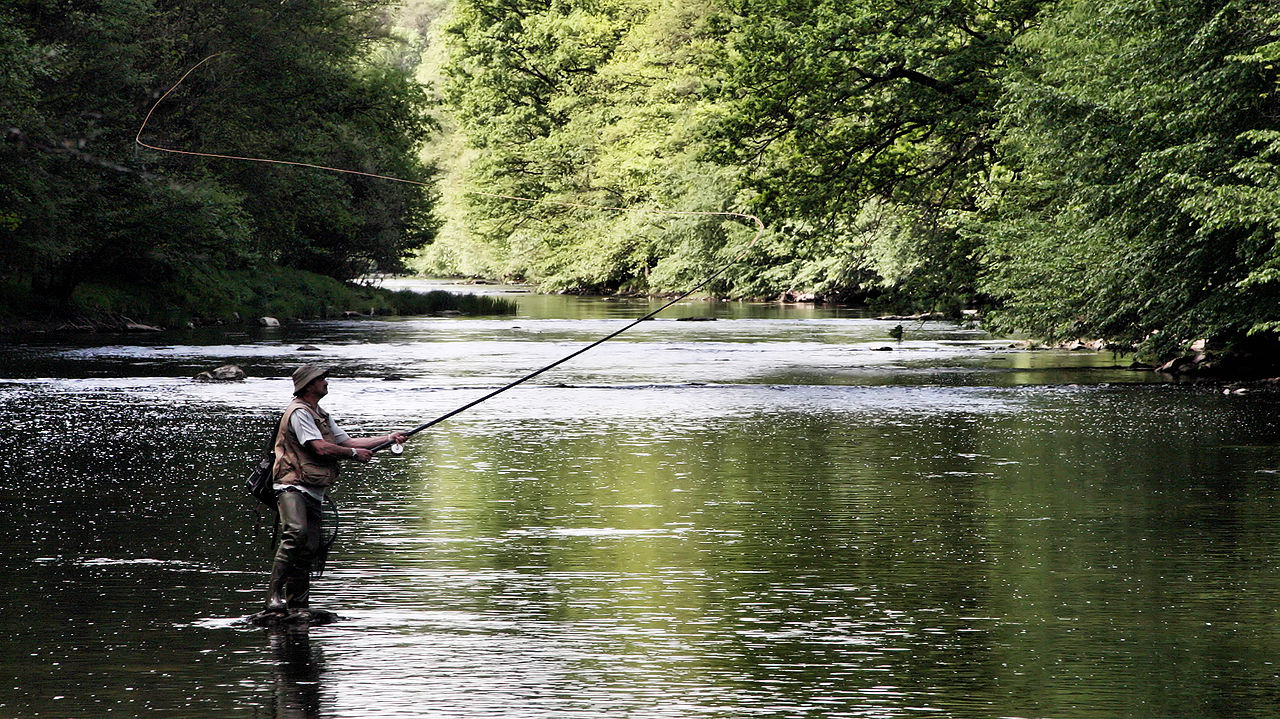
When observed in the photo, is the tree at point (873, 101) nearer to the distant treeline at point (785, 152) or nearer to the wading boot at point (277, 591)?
the distant treeline at point (785, 152)

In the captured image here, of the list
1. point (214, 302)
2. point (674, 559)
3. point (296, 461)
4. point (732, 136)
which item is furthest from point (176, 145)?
point (296, 461)

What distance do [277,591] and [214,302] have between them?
39792mm

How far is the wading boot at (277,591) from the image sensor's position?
8.96m

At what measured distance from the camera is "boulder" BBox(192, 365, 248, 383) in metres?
27.4

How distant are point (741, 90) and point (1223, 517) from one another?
79.1 ft

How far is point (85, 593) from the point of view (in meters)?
9.73

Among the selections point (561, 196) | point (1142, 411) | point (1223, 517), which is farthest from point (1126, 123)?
point (561, 196)

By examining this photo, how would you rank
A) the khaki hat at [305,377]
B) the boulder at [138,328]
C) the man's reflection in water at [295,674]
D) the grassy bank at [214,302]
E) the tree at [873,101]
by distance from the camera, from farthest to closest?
the boulder at [138,328] < the grassy bank at [214,302] < the tree at [873,101] < the khaki hat at [305,377] < the man's reflection in water at [295,674]

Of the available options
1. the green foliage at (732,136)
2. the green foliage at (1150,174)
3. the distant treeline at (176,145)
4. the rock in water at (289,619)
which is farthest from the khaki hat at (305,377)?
the distant treeline at (176,145)

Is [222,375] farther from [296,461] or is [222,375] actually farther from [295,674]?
[295,674]

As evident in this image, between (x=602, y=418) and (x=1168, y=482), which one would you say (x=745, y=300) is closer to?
(x=602, y=418)

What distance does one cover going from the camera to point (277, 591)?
9.02m

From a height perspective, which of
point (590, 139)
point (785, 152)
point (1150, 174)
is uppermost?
point (590, 139)

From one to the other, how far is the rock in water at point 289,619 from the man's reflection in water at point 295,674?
105 millimetres
